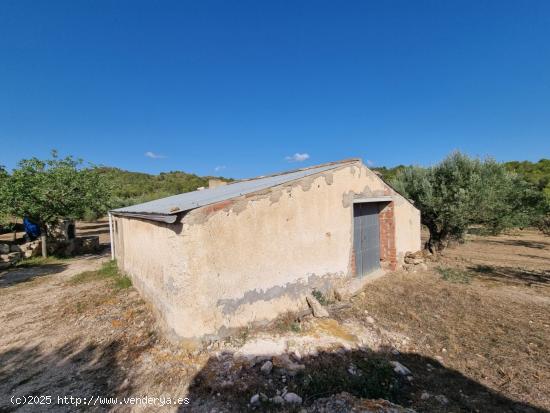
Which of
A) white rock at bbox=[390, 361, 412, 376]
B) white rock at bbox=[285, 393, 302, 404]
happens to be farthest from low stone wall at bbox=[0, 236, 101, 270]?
white rock at bbox=[390, 361, 412, 376]

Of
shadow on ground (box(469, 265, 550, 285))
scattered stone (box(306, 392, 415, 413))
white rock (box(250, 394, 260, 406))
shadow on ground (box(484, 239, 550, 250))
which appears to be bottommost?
shadow on ground (box(484, 239, 550, 250))

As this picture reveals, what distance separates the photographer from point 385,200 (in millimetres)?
8180

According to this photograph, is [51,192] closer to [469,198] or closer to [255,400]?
→ [255,400]

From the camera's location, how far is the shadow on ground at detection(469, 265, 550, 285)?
7840 mm

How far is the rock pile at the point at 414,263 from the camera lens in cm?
874

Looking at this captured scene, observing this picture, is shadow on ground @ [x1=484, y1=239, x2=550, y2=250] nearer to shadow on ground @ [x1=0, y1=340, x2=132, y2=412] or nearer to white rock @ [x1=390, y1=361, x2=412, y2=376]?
white rock @ [x1=390, y1=361, x2=412, y2=376]

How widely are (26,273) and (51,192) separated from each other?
344 cm

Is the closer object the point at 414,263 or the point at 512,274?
the point at 512,274

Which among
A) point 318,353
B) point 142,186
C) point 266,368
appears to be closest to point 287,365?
point 266,368

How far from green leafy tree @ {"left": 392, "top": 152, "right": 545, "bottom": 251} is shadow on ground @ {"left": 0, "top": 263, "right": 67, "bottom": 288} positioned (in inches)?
569

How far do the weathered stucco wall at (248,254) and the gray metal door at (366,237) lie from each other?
96 cm

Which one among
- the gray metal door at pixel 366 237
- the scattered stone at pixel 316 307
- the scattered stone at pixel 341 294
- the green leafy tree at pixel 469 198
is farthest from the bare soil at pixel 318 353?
the green leafy tree at pixel 469 198

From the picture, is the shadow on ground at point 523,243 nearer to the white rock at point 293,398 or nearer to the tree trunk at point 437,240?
the tree trunk at point 437,240

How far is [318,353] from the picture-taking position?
13.4 feet
